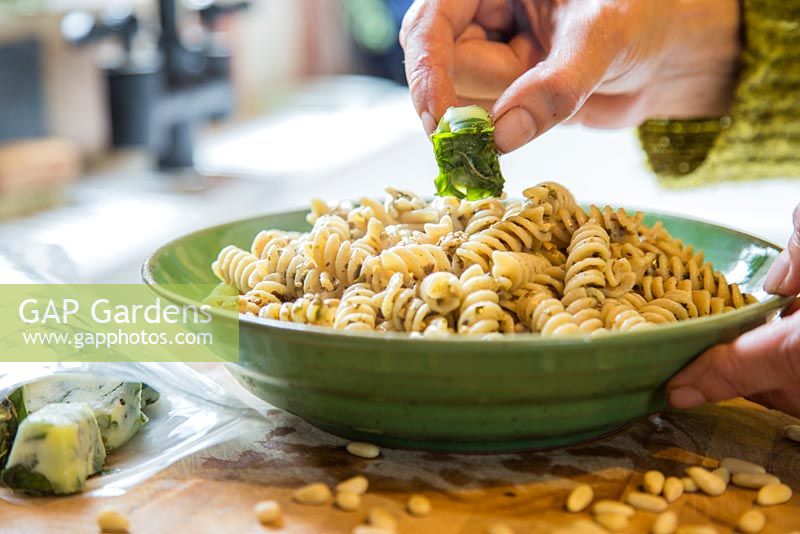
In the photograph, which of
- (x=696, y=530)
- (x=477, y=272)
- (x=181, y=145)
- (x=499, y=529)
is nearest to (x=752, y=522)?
(x=696, y=530)

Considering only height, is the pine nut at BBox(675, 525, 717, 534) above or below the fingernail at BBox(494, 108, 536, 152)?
below

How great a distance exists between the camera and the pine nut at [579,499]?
0.76m

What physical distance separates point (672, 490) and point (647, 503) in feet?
0.11

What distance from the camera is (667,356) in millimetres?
792

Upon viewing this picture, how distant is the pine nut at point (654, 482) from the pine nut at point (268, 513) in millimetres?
298

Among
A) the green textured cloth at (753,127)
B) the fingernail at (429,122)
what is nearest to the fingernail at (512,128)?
the fingernail at (429,122)

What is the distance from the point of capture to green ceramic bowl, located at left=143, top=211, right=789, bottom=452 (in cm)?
74

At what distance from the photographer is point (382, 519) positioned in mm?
736

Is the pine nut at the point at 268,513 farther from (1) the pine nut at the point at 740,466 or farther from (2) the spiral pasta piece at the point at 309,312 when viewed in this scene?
(1) the pine nut at the point at 740,466

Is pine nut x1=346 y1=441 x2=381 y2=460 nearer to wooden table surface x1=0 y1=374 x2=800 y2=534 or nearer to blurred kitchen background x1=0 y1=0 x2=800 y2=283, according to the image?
wooden table surface x1=0 y1=374 x2=800 y2=534

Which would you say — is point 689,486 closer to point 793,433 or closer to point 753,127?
point 793,433

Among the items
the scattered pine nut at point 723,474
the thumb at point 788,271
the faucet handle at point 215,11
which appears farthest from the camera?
the faucet handle at point 215,11

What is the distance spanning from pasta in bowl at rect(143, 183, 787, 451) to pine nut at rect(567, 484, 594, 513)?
57 mm

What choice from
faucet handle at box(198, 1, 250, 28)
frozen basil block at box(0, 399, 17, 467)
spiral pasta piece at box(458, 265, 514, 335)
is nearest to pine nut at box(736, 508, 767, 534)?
spiral pasta piece at box(458, 265, 514, 335)
